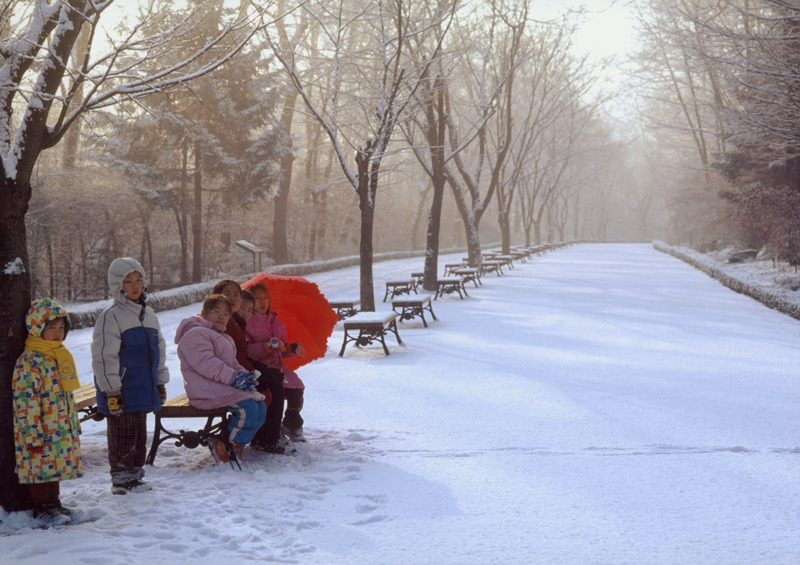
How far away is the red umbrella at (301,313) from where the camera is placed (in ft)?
21.9

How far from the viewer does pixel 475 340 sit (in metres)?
12.4

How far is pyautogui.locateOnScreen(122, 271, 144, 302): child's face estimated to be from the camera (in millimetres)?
4820

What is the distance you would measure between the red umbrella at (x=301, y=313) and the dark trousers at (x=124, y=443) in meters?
1.84

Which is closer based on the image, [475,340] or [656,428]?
[656,428]

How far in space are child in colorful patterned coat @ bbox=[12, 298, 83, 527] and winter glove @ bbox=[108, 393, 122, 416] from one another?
0.29 metres

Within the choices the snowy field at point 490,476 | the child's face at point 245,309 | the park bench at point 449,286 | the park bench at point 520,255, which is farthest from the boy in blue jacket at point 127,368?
the park bench at point 520,255

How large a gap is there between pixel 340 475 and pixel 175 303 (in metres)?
14.0

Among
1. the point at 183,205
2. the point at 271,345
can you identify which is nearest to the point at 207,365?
the point at 271,345

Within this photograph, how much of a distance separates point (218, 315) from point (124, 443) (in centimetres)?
107

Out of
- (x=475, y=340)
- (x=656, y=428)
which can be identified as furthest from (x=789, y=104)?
(x=656, y=428)

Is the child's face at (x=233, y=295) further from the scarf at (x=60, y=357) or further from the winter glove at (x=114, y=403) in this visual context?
the scarf at (x=60, y=357)

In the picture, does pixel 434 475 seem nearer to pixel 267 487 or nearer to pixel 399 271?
pixel 267 487

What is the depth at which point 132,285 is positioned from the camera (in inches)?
191

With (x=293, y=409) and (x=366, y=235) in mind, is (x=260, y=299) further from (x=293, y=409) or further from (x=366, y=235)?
(x=366, y=235)
